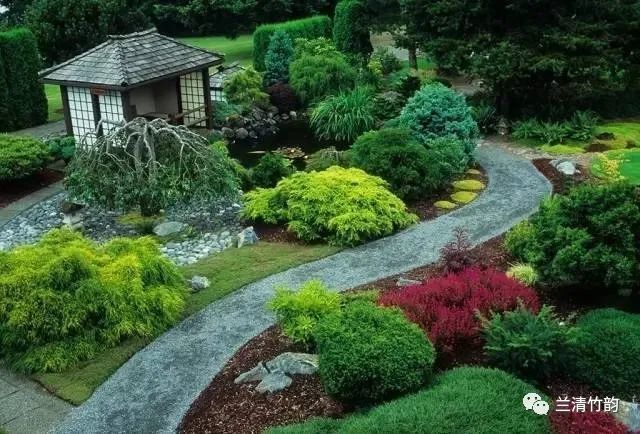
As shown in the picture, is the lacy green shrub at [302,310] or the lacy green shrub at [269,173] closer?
the lacy green shrub at [302,310]

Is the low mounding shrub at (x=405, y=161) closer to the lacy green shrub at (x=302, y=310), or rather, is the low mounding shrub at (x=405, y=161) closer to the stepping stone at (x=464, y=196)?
the stepping stone at (x=464, y=196)

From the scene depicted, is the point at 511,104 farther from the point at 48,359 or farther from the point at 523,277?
the point at 48,359

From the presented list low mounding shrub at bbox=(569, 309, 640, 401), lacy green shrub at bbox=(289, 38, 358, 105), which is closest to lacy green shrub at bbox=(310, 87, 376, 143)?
lacy green shrub at bbox=(289, 38, 358, 105)

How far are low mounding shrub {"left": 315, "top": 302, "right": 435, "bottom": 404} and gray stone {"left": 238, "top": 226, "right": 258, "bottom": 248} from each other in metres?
4.92

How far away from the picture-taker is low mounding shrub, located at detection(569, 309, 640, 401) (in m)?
7.73

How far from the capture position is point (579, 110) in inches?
777

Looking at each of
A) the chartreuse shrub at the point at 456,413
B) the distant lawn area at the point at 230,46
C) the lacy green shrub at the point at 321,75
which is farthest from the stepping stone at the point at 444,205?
the distant lawn area at the point at 230,46

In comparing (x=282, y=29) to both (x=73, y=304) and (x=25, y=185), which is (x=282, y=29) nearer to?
(x=25, y=185)

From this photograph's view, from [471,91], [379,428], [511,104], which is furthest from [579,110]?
[379,428]

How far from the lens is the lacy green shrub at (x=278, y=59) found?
25.5 metres

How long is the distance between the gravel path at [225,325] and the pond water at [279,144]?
5.70 meters

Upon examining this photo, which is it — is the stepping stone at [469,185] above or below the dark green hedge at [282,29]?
below

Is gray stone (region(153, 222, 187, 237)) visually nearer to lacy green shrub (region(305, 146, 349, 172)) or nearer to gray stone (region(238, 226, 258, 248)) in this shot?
gray stone (region(238, 226, 258, 248))

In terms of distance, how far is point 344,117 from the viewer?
20.3 metres
